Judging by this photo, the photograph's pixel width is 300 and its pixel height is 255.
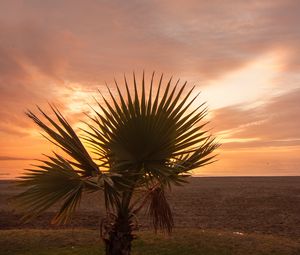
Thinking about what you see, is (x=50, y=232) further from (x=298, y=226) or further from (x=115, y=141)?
(x=298, y=226)

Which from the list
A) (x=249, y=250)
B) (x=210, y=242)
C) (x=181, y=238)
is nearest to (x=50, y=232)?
(x=181, y=238)

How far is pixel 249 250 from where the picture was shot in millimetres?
12656

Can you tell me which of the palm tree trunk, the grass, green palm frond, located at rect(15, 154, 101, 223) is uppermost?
green palm frond, located at rect(15, 154, 101, 223)

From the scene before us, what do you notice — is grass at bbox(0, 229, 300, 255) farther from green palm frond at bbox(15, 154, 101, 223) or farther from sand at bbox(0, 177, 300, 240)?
green palm frond at bbox(15, 154, 101, 223)

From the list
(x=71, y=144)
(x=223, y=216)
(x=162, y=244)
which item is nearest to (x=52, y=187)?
(x=71, y=144)

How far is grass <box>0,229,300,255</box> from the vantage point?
12664 millimetres

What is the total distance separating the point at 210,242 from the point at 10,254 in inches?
244

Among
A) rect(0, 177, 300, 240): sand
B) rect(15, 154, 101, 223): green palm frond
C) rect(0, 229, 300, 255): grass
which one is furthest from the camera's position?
rect(0, 177, 300, 240): sand

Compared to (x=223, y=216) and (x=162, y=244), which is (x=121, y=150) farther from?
(x=223, y=216)

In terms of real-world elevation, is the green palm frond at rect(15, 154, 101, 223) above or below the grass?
above

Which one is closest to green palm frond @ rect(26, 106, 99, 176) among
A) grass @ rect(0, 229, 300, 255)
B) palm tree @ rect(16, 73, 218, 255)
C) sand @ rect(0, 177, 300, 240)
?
palm tree @ rect(16, 73, 218, 255)

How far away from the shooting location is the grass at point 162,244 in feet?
41.5

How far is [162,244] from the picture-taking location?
43.5 feet

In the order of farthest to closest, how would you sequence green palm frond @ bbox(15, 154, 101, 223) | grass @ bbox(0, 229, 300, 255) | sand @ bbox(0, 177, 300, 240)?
sand @ bbox(0, 177, 300, 240) < grass @ bbox(0, 229, 300, 255) < green palm frond @ bbox(15, 154, 101, 223)
